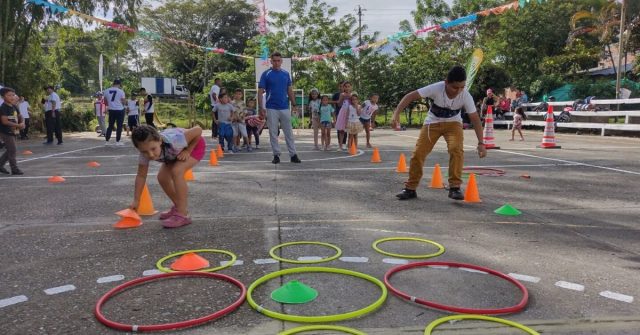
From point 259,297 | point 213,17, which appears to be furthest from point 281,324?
point 213,17

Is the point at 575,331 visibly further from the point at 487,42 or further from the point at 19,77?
the point at 487,42

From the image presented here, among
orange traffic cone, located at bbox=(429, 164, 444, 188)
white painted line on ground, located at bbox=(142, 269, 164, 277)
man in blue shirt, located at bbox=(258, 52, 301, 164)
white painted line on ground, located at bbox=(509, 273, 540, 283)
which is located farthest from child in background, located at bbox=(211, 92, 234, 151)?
white painted line on ground, located at bbox=(509, 273, 540, 283)

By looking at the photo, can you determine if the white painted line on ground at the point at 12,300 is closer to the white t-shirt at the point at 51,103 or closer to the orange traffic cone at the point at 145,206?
the orange traffic cone at the point at 145,206

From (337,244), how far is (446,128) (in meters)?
2.80

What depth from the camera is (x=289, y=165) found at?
31.9 feet

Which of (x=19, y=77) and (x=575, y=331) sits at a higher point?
(x=19, y=77)

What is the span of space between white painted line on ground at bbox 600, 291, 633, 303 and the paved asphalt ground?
1 centimetres

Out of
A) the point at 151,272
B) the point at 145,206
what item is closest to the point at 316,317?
the point at 151,272

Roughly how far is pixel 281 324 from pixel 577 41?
118ft

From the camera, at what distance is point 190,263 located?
3.71 metres

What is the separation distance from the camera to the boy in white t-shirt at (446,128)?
618 cm

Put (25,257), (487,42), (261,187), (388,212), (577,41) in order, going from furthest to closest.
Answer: (487,42) < (577,41) < (261,187) < (388,212) < (25,257)

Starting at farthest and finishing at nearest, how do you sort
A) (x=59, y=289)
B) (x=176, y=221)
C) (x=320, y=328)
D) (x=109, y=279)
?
(x=176, y=221) → (x=109, y=279) → (x=59, y=289) → (x=320, y=328)

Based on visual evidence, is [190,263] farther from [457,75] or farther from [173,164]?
[457,75]
